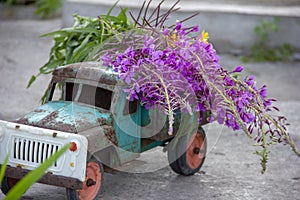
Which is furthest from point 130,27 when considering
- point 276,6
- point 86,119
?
point 276,6

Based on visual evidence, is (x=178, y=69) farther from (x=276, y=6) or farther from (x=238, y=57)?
(x=276, y=6)

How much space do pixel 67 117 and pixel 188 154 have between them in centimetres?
95

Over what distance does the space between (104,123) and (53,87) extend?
471mm

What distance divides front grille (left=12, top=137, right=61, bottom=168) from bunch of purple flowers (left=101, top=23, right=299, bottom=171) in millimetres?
515

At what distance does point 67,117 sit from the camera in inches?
128

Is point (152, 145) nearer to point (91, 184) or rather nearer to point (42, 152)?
point (91, 184)

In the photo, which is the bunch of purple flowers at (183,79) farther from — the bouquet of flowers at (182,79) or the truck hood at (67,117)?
the truck hood at (67,117)

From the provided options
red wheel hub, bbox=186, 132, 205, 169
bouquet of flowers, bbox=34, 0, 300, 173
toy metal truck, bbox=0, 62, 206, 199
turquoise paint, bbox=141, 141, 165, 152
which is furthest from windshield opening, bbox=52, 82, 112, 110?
red wheel hub, bbox=186, 132, 205, 169

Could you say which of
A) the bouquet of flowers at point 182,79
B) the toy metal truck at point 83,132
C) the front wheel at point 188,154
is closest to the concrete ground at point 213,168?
the front wheel at point 188,154

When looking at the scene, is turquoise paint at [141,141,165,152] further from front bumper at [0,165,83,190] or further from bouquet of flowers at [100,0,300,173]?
front bumper at [0,165,83,190]

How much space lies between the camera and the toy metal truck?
3082 millimetres

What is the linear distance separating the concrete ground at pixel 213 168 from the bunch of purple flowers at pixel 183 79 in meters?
0.45

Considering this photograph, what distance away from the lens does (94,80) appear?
11.3ft

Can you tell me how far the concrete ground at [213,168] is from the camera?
3.64 meters
